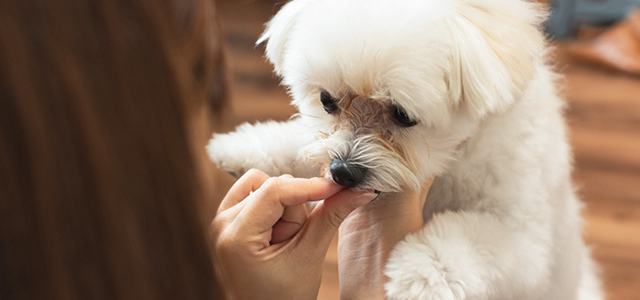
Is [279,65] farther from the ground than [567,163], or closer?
farther from the ground

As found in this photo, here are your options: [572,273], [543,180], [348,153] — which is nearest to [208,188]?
[348,153]

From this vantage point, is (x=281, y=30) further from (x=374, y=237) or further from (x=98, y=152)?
(x=98, y=152)

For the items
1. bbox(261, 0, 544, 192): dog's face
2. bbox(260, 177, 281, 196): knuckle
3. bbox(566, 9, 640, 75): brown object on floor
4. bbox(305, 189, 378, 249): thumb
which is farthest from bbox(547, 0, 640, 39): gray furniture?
bbox(260, 177, 281, 196): knuckle

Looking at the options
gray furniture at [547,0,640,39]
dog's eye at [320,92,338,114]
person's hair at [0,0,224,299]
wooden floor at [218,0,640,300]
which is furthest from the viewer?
gray furniture at [547,0,640,39]

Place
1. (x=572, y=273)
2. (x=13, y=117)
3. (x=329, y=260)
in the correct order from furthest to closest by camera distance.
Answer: (x=329, y=260) → (x=572, y=273) → (x=13, y=117)

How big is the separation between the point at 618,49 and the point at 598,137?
731mm

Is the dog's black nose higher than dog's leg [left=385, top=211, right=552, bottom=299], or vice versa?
the dog's black nose

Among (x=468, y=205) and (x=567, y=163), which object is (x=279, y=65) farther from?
(x=567, y=163)

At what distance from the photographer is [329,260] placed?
1935 millimetres

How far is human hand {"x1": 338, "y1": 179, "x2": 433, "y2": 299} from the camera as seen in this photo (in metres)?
1.07

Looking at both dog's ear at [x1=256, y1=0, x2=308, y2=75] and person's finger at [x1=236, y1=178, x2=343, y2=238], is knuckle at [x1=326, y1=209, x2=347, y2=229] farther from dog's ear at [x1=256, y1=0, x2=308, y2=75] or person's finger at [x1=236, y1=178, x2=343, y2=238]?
dog's ear at [x1=256, y1=0, x2=308, y2=75]

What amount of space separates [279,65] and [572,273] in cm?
84

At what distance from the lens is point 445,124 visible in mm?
997

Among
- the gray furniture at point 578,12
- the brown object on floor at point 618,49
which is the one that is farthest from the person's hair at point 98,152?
the gray furniture at point 578,12
